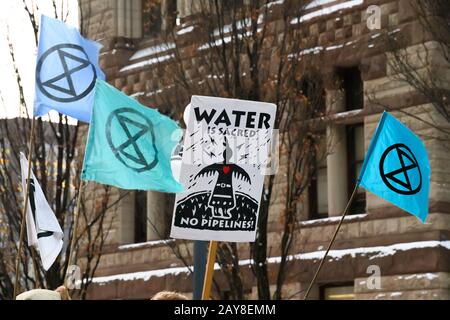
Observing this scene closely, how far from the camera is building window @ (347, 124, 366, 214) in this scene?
2169 centimetres

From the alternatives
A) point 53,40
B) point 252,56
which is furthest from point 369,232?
point 53,40

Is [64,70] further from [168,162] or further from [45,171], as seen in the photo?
[45,171]

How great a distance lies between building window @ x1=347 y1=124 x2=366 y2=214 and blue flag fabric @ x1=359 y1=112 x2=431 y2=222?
946 cm

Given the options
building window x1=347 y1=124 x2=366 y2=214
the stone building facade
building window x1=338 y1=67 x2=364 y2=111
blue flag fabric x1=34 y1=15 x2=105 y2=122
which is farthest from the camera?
building window x1=338 y1=67 x2=364 y2=111

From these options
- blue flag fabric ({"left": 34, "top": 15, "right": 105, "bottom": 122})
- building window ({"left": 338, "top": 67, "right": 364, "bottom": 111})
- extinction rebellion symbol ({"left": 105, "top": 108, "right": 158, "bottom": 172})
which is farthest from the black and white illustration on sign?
building window ({"left": 338, "top": 67, "right": 364, "bottom": 111})

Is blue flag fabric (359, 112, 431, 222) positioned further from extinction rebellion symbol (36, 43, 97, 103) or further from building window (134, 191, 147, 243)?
building window (134, 191, 147, 243)

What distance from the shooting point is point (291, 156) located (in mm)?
21688

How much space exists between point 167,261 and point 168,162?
13.8 m

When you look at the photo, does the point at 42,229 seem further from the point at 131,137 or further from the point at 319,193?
the point at 319,193

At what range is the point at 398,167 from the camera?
12070 millimetres

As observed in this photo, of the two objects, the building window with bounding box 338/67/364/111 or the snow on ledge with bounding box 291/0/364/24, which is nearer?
the snow on ledge with bounding box 291/0/364/24

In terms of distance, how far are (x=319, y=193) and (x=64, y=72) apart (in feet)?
34.0

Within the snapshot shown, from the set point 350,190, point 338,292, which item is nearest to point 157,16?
point 350,190
